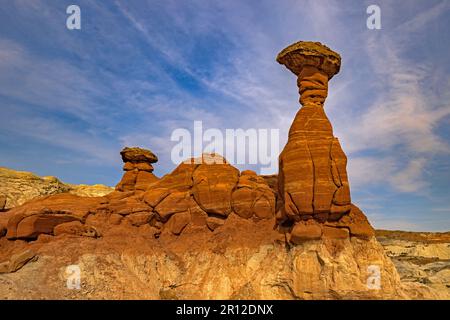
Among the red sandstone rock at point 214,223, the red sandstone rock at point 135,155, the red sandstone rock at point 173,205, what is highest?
the red sandstone rock at point 135,155

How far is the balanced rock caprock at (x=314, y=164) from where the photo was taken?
2192 cm

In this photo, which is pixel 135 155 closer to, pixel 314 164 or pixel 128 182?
Result: pixel 128 182

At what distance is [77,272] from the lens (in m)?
22.9

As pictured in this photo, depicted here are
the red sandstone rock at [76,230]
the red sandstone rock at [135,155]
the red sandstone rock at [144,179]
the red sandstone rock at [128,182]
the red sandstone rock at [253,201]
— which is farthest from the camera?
the red sandstone rock at [135,155]

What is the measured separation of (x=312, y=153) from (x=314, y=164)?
2.69ft

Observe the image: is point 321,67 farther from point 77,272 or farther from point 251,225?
point 77,272

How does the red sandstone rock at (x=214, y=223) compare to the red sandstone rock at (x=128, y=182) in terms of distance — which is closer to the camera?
the red sandstone rock at (x=214, y=223)

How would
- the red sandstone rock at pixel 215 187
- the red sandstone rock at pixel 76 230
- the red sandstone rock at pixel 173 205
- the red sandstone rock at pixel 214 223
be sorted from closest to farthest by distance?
1. the red sandstone rock at pixel 76 230
2. the red sandstone rock at pixel 214 223
3. the red sandstone rock at pixel 215 187
4. the red sandstone rock at pixel 173 205

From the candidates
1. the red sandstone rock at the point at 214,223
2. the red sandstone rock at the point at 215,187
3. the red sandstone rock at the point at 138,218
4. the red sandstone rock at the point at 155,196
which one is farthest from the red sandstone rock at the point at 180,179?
the red sandstone rock at the point at 214,223

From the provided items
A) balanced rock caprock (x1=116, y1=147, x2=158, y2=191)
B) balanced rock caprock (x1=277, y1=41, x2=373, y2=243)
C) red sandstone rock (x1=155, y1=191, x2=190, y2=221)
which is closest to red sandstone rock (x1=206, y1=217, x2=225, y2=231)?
red sandstone rock (x1=155, y1=191, x2=190, y2=221)

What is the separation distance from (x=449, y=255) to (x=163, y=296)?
253 ft

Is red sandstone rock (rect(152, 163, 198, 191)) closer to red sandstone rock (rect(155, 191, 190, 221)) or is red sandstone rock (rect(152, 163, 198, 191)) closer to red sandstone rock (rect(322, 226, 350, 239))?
red sandstone rock (rect(155, 191, 190, 221))

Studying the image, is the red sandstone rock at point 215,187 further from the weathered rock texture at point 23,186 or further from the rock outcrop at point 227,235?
the weathered rock texture at point 23,186

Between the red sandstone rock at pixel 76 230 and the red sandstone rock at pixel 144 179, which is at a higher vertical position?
the red sandstone rock at pixel 144 179
